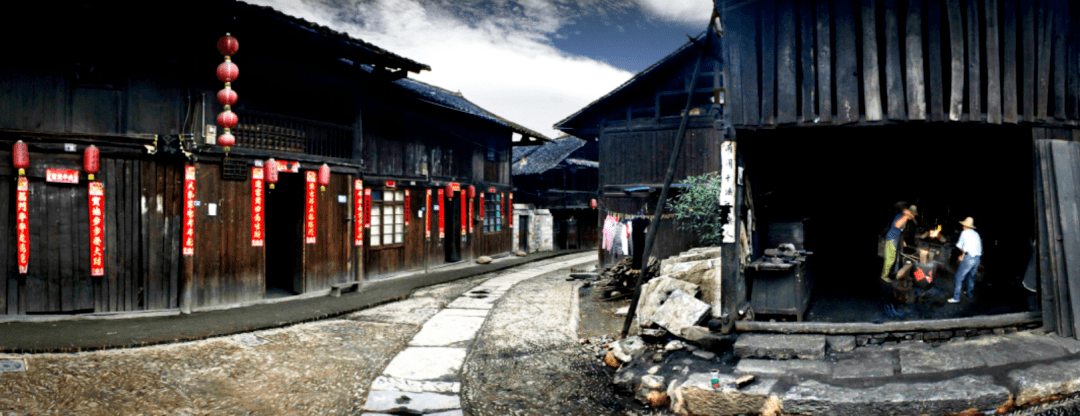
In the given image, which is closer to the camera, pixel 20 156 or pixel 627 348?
pixel 627 348

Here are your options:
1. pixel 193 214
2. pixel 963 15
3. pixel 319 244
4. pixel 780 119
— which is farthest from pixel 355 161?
pixel 963 15

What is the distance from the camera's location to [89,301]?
9477mm

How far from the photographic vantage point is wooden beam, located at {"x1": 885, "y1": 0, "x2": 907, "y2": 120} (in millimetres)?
6410

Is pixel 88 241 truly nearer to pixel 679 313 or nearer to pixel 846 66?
pixel 679 313

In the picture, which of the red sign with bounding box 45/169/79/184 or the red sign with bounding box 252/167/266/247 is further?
the red sign with bounding box 252/167/266/247

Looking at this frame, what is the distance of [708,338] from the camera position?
6.56 m

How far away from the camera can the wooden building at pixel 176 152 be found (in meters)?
9.06

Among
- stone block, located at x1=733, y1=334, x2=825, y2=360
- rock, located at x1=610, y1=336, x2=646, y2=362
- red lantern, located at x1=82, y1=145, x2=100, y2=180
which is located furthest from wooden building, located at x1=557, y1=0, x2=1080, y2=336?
red lantern, located at x1=82, y1=145, x2=100, y2=180

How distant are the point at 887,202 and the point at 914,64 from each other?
196 inches

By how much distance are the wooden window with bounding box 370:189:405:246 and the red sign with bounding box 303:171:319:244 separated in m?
3.06

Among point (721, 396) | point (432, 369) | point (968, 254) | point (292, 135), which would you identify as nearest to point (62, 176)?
point (292, 135)

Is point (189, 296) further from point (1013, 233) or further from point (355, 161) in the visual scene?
point (1013, 233)

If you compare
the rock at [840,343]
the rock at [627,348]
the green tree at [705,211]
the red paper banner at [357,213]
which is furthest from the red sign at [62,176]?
the rock at [840,343]

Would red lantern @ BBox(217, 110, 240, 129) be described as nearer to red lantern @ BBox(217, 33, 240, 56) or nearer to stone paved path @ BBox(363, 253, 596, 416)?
red lantern @ BBox(217, 33, 240, 56)
